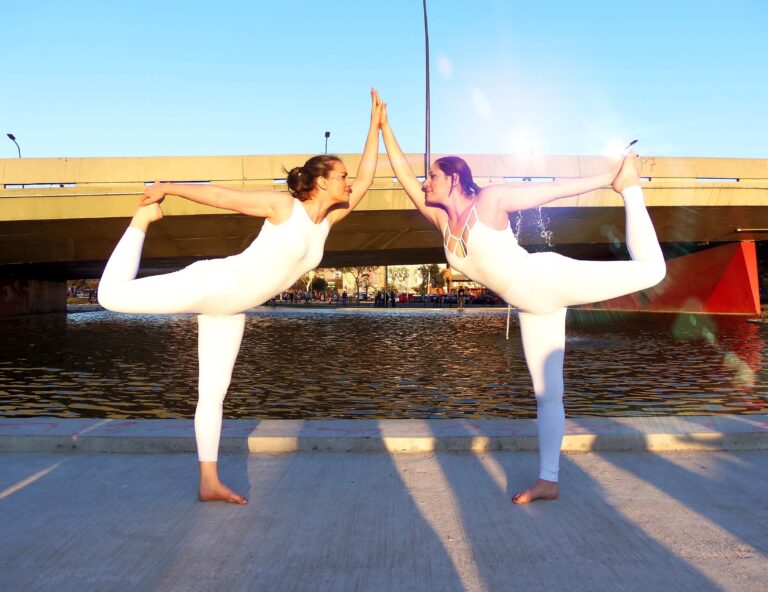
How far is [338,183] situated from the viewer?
3701 millimetres

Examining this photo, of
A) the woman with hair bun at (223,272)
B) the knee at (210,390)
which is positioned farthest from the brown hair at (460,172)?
the knee at (210,390)

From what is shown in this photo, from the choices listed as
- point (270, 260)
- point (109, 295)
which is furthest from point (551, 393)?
point (109, 295)

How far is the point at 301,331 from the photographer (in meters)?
24.0

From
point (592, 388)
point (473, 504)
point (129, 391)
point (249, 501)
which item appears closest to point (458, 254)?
point (473, 504)

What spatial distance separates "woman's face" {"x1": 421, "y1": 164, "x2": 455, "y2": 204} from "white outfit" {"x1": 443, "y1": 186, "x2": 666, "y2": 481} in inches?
7.2

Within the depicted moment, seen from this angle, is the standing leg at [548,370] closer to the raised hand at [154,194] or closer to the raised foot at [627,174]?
the raised foot at [627,174]

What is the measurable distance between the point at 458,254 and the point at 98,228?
82.5ft

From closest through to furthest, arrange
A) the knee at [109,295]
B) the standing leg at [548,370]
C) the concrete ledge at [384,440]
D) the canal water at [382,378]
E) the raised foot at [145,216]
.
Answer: the knee at [109,295], the raised foot at [145,216], the standing leg at [548,370], the concrete ledge at [384,440], the canal water at [382,378]

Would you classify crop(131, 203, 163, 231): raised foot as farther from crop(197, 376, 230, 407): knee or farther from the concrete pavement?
the concrete pavement

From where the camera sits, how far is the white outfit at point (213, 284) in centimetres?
343

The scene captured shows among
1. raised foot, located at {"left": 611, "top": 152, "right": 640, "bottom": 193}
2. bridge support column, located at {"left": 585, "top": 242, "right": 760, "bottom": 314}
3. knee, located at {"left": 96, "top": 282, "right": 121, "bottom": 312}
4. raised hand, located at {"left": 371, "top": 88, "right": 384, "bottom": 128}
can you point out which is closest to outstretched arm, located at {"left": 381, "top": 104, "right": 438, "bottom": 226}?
raised hand, located at {"left": 371, "top": 88, "right": 384, "bottom": 128}

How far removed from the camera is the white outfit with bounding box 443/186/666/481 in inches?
139

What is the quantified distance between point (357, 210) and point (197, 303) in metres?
20.8

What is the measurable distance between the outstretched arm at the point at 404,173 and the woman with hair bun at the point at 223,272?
1.48 feet
